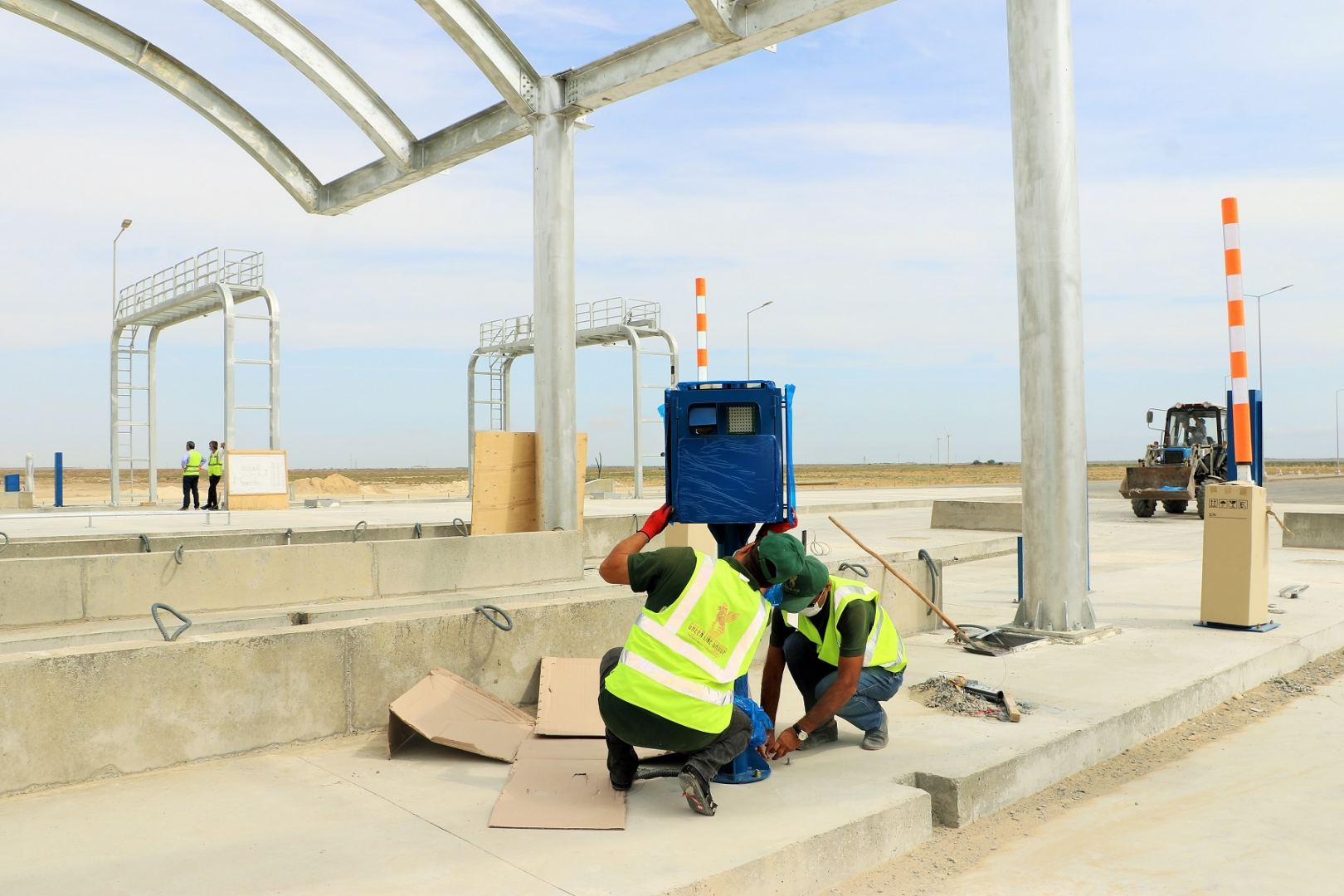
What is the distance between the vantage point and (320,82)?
1223cm

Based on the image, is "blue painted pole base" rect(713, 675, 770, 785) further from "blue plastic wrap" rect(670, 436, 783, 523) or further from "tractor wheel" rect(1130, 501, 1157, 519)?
"tractor wheel" rect(1130, 501, 1157, 519)

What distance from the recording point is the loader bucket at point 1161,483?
2372 cm

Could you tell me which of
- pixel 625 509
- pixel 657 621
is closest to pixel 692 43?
pixel 657 621

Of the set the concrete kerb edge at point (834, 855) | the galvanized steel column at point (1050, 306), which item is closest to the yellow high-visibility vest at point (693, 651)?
the concrete kerb edge at point (834, 855)

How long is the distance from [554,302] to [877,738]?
27.5 ft

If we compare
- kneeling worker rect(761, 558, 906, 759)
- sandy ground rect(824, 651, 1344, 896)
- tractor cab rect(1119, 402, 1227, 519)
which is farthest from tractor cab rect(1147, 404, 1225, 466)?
kneeling worker rect(761, 558, 906, 759)

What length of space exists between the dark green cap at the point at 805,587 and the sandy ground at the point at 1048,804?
3.65 ft

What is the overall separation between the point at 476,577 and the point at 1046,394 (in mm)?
6135

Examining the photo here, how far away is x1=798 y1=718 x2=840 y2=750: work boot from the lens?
17.7 ft

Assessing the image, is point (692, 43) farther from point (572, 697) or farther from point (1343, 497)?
point (1343, 497)

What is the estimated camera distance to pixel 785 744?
16.3 ft

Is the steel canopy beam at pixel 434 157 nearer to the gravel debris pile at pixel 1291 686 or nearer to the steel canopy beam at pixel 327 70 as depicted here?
the steel canopy beam at pixel 327 70

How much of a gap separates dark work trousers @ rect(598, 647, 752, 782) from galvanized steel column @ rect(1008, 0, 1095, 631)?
4.44 metres

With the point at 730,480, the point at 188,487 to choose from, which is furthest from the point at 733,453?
the point at 188,487
